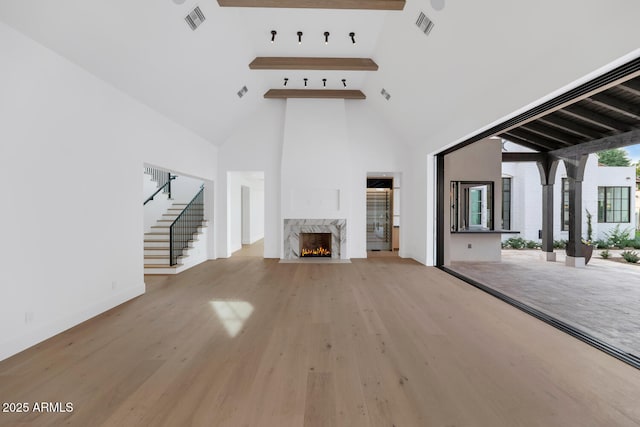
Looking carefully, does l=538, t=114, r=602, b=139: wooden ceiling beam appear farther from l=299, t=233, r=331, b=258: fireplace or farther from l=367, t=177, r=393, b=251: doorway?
l=299, t=233, r=331, b=258: fireplace

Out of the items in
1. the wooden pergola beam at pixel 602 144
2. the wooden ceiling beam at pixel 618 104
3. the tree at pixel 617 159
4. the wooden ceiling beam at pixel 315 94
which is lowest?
the wooden pergola beam at pixel 602 144

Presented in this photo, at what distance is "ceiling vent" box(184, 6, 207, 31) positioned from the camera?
3.68 meters

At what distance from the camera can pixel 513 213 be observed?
10555 millimetres

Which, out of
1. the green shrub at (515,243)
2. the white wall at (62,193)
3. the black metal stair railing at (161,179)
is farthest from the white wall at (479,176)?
the black metal stair railing at (161,179)

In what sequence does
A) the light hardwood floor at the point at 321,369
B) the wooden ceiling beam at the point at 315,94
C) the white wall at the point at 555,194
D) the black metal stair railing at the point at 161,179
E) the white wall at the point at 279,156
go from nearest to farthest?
the light hardwood floor at the point at 321,369 < the wooden ceiling beam at the point at 315,94 < the white wall at the point at 279,156 < the black metal stair railing at the point at 161,179 < the white wall at the point at 555,194

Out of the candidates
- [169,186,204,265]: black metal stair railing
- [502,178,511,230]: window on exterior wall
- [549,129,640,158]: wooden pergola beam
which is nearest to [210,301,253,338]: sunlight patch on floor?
[169,186,204,265]: black metal stair railing

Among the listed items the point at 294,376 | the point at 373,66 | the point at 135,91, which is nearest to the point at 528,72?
the point at 373,66

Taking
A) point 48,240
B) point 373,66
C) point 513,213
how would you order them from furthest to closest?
point 513,213, point 373,66, point 48,240

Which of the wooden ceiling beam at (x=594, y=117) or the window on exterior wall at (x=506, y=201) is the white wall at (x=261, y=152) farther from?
the window on exterior wall at (x=506, y=201)

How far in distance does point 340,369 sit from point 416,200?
5.48 meters

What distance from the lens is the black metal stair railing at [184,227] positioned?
5.98 meters

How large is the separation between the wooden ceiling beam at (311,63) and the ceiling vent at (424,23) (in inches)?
64.5

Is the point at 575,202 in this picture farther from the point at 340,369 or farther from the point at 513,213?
the point at 340,369

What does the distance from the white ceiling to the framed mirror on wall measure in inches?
90.8
